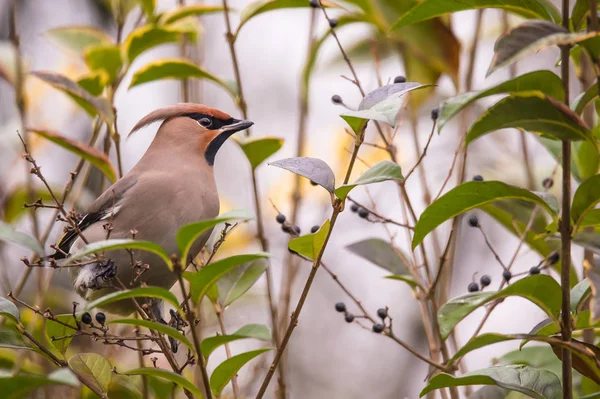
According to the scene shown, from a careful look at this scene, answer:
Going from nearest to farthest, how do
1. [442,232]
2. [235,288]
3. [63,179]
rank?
[235,288]
[442,232]
[63,179]

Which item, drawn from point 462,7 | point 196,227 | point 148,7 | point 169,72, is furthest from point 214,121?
point 196,227

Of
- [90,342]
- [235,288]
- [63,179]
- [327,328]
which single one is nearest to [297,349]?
[327,328]

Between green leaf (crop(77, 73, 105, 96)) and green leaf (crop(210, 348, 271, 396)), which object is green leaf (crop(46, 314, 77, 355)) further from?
green leaf (crop(77, 73, 105, 96))

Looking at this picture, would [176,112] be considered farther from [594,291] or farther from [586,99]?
[594,291]

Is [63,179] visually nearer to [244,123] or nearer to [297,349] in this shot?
[297,349]

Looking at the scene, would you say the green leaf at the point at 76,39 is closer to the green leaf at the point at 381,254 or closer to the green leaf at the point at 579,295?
the green leaf at the point at 381,254

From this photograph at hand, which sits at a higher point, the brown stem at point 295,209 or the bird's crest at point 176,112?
the bird's crest at point 176,112

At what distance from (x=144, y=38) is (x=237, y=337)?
4.20 ft

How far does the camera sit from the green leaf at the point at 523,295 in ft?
4.55

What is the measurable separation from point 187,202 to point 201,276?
2.77 ft

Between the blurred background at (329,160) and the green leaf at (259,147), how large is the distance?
162mm

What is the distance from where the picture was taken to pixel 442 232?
15.4 ft

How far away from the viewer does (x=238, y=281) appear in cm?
188

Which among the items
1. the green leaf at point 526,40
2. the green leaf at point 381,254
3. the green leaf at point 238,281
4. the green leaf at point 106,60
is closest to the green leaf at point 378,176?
the green leaf at point 526,40
